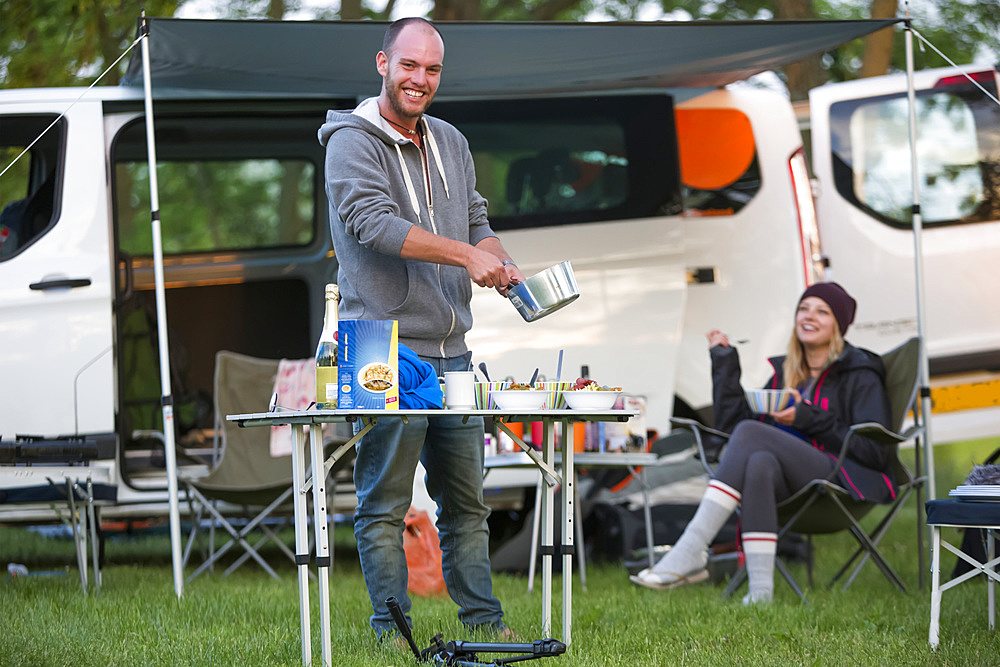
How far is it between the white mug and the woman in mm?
1560

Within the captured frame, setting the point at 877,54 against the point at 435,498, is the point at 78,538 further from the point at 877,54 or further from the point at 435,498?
the point at 877,54

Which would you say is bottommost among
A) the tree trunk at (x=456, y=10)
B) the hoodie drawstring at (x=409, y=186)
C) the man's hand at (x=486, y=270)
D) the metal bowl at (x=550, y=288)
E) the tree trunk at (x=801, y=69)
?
the metal bowl at (x=550, y=288)

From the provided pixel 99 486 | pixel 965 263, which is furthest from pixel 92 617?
pixel 965 263

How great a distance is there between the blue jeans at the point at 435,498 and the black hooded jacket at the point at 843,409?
58.4 inches

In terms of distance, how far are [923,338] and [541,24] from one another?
1.71 meters

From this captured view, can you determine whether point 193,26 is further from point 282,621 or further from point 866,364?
point 866,364

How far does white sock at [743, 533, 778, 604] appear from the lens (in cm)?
361

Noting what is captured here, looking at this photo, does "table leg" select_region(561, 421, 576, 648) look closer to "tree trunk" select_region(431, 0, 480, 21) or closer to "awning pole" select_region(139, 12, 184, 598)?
"awning pole" select_region(139, 12, 184, 598)

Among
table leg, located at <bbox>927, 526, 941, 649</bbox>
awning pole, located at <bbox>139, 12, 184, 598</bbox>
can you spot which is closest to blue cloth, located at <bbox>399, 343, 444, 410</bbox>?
table leg, located at <bbox>927, 526, 941, 649</bbox>

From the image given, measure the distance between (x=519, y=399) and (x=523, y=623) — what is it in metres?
0.95

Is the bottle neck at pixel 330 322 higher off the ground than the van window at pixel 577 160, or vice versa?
the van window at pixel 577 160

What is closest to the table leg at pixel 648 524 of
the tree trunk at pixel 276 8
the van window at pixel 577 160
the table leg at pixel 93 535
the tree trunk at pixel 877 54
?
the van window at pixel 577 160

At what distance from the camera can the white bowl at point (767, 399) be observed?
3812 mm

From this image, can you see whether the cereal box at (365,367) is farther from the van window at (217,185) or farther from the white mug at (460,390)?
the van window at (217,185)
